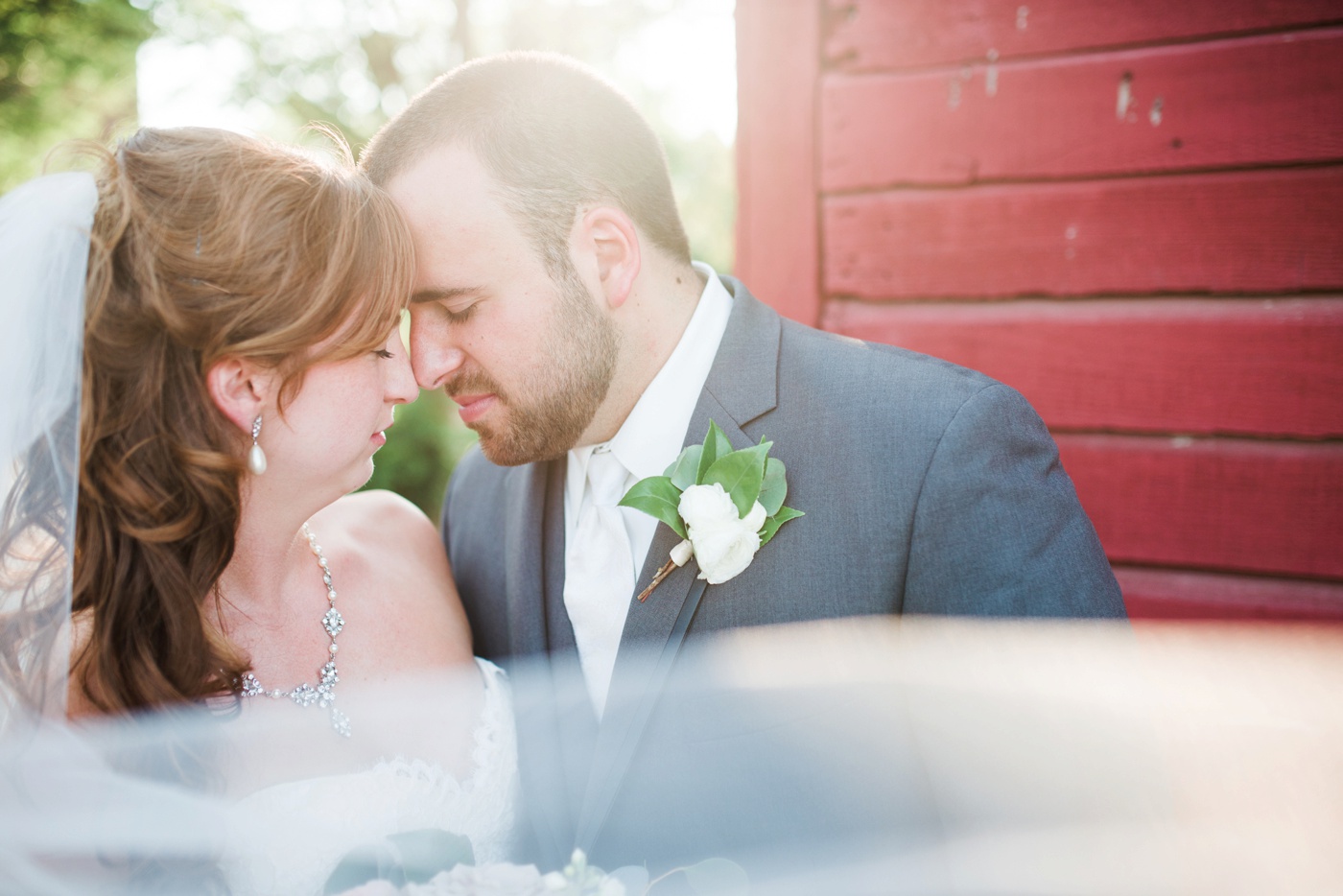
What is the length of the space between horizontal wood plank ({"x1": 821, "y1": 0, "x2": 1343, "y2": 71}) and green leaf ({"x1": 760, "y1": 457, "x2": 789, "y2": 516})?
1245mm

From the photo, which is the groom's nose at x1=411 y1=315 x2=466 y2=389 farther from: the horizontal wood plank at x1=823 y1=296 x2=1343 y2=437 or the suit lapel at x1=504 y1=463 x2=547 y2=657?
the horizontal wood plank at x1=823 y1=296 x2=1343 y2=437

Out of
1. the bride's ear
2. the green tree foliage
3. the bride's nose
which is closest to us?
the bride's ear

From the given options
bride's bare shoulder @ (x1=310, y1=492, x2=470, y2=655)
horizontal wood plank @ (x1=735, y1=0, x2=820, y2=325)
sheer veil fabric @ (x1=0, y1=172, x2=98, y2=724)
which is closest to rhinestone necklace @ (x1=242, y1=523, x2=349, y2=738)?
bride's bare shoulder @ (x1=310, y1=492, x2=470, y2=655)

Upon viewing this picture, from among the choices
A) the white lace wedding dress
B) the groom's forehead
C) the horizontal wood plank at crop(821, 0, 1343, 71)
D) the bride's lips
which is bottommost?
the white lace wedding dress

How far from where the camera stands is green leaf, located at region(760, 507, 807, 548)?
182 centimetres

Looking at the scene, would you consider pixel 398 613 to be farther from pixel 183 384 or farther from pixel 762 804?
pixel 762 804

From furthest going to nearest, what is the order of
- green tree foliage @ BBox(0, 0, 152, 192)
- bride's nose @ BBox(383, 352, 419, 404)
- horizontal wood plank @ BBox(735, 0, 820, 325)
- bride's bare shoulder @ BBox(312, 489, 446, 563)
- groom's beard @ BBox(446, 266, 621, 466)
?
green tree foliage @ BBox(0, 0, 152, 192) → horizontal wood plank @ BBox(735, 0, 820, 325) → bride's bare shoulder @ BBox(312, 489, 446, 563) → groom's beard @ BBox(446, 266, 621, 466) → bride's nose @ BBox(383, 352, 419, 404)

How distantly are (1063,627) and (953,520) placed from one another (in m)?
0.27

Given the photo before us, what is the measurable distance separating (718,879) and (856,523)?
29.1 inches

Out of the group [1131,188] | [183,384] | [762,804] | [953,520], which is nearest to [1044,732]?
[953,520]

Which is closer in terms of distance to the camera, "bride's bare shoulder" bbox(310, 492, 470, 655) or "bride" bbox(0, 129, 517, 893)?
"bride" bbox(0, 129, 517, 893)

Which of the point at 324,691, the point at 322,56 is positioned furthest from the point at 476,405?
the point at 322,56

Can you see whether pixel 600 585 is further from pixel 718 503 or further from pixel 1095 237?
pixel 1095 237

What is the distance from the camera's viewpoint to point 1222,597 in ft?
7.10
